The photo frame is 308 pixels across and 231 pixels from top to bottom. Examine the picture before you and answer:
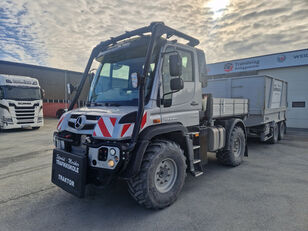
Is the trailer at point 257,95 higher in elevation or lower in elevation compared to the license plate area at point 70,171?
higher

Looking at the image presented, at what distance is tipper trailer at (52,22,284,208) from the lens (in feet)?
8.81

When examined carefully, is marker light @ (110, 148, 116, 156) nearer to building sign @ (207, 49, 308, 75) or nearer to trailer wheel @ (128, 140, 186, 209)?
trailer wheel @ (128, 140, 186, 209)

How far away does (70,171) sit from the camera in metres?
2.85

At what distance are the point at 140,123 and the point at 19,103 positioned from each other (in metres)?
11.7

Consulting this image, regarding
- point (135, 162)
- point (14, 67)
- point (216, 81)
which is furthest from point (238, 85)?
point (14, 67)

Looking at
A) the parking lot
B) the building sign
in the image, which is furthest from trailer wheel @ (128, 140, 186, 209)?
the building sign

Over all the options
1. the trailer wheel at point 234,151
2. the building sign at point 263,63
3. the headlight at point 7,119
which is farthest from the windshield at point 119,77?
the building sign at point 263,63

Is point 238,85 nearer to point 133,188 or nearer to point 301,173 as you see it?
point 301,173

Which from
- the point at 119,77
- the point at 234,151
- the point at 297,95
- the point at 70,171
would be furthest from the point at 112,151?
the point at 297,95

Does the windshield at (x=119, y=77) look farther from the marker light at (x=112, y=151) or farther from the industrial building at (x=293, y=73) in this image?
the industrial building at (x=293, y=73)

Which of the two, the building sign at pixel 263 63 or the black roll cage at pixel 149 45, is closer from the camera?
the black roll cage at pixel 149 45

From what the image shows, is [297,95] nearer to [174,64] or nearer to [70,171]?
[174,64]

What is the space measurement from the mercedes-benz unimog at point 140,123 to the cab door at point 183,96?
0.05ft

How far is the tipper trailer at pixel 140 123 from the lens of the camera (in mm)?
2686
